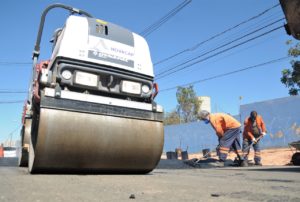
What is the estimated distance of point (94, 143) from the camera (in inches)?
179

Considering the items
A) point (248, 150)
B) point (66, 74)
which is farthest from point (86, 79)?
point (248, 150)

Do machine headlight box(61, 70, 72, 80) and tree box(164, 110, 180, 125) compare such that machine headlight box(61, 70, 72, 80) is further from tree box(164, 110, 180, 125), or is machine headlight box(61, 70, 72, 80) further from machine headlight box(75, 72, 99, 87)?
tree box(164, 110, 180, 125)

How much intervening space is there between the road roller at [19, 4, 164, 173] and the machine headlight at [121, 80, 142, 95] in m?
0.01

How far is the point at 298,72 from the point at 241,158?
26.9 ft

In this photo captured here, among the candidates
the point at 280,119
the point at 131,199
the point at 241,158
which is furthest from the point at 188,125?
the point at 131,199

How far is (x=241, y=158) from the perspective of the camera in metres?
9.55

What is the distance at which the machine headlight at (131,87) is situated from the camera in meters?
5.10

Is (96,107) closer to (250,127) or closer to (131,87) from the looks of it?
(131,87)

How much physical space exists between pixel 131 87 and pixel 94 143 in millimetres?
993

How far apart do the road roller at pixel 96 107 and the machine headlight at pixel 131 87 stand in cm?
1

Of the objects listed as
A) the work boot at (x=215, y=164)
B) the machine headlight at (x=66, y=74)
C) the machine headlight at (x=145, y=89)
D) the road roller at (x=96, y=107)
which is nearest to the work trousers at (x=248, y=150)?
the work boot at (x=215, y=164)

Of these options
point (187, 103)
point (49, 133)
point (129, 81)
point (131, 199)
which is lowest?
point (131, 199)

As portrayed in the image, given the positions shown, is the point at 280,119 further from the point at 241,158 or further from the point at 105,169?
the point at 105,169

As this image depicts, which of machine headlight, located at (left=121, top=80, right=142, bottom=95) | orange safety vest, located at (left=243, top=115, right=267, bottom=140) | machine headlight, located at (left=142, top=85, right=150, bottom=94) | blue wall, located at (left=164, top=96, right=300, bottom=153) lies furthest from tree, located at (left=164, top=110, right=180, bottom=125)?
machine headlight, located at (left=121, top=80, right=142, bottom=95)
